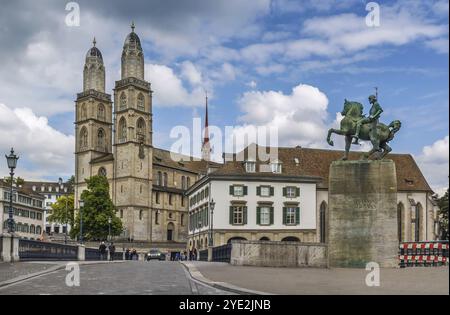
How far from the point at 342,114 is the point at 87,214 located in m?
64.8

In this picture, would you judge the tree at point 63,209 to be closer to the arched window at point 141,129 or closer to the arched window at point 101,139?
the arched window at point 101,139

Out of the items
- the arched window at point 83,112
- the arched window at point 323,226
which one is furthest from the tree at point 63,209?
the arched window at point 323,226

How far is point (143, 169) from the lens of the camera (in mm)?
111625

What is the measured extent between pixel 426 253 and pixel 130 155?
79420 mm

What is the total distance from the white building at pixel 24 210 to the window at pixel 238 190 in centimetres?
6328

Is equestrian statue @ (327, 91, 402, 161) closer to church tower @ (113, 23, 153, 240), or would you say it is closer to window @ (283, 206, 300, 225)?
window @ (283, 206, 300, 225)

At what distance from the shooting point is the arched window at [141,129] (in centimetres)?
11300

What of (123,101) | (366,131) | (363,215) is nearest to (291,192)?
(366,131)

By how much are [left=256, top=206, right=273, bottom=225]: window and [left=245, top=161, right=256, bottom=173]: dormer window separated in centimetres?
390

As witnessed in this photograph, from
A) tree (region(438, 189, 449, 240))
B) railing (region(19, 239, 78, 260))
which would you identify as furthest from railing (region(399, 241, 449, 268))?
tree (region(438, 189, 449, 240))

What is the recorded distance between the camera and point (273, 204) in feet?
222

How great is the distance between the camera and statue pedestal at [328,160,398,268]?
90.7 ft

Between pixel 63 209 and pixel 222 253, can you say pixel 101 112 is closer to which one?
pixel 63 209
